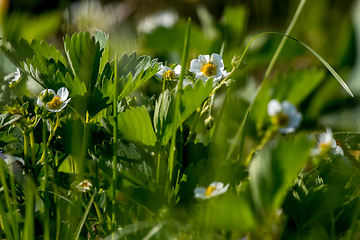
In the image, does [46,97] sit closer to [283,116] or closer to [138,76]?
[138,76]

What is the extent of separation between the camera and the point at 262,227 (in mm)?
525

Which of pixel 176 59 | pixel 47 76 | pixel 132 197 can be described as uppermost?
pixel 47 76

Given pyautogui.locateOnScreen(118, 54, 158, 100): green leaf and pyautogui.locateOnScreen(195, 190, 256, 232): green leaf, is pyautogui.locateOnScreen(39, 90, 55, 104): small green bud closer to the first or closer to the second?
pyautogui.locateOnScreen(118, 54, 158, 100): green leaf

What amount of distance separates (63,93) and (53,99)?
0.08ft

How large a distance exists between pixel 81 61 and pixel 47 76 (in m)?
0.08

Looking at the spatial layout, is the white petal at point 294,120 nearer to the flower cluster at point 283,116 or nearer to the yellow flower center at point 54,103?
the flower cluster at point 283,116

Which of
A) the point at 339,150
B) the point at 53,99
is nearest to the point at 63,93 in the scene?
the point at 53,99

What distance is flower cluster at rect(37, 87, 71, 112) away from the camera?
67 cm

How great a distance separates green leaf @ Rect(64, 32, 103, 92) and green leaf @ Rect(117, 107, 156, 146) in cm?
12

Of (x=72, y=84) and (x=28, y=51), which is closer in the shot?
(x=72, y=84)

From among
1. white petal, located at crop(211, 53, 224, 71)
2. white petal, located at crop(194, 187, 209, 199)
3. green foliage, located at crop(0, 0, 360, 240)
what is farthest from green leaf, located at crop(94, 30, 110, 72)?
white petal, located at crop(194, 187, 209, 199)

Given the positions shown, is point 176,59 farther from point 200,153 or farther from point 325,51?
point 200,153

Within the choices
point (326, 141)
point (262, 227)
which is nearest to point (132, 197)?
point (262, 227)

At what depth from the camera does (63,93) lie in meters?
0.71
